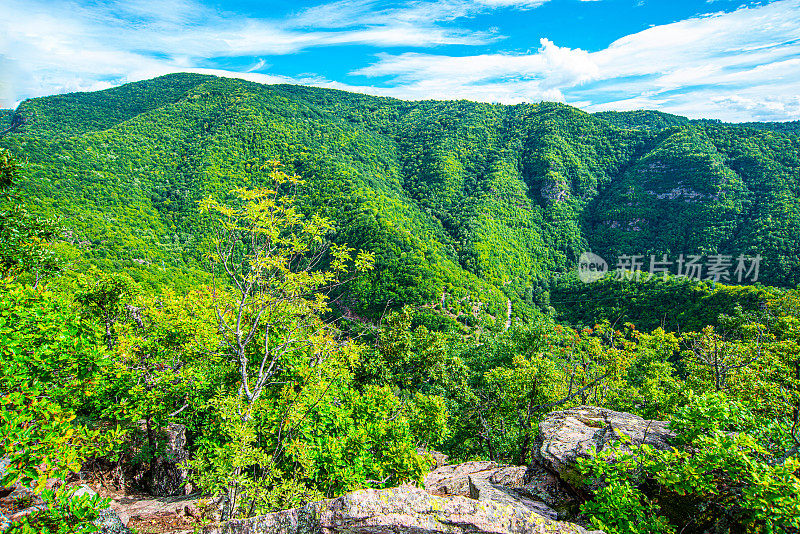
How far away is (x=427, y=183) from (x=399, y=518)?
504 ft

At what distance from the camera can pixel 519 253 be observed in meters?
125

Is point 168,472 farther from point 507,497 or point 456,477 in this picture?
point 507,497

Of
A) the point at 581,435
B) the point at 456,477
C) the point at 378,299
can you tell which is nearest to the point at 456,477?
the point at 456,477

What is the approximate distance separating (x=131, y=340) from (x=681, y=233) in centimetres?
16168

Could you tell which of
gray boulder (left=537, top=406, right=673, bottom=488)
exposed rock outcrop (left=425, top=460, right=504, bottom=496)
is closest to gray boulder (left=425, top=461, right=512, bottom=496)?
exposed rock outcrop (left=425, top=460, right=504, bottom=496)

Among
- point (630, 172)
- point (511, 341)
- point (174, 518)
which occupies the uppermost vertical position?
point (630, 172)

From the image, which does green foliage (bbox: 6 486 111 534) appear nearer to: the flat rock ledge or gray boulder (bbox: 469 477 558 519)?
the flat rock ledge

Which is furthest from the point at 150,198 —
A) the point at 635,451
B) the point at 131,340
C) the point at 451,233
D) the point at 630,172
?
the point at 630,172

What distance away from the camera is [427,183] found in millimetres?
153250

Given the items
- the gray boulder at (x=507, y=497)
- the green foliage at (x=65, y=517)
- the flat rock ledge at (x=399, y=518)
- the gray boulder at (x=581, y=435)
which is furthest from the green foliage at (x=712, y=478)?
the green foliage at (x=65, y=517)

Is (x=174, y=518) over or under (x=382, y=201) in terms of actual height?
under

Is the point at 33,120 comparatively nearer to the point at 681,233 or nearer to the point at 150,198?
the point at 150,198

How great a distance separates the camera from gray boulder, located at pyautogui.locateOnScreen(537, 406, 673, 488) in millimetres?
9266

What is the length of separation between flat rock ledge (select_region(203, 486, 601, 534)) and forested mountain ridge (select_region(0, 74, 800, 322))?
5409 centimetres
